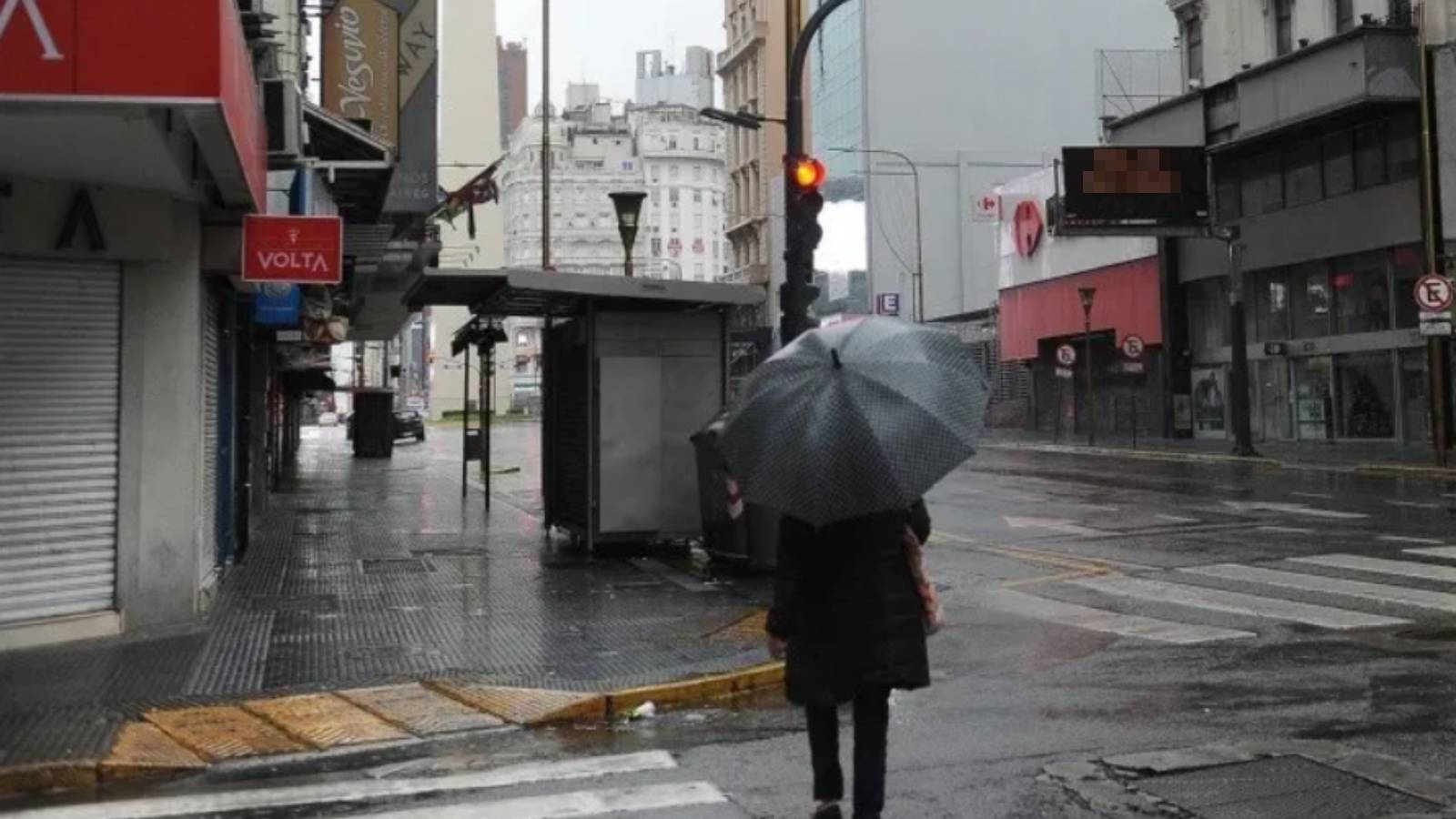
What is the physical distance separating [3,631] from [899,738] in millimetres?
6538

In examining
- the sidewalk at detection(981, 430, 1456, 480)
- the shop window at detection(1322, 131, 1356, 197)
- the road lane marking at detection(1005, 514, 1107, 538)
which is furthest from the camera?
the shop window at detection(1322, 131, 1356, 197)

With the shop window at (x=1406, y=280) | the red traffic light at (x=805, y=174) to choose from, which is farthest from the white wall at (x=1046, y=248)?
the red traffic light at (x=805, y=174)

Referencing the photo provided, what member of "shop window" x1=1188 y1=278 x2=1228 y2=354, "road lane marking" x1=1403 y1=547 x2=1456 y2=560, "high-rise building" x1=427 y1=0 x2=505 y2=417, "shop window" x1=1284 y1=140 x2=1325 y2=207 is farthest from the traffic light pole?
"high-rise building" x1=427 y1=0 x2=505 y2=417

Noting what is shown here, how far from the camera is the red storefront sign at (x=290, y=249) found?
33.9ft

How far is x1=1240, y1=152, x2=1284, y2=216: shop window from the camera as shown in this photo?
120ft

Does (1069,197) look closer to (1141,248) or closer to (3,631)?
(1141,248)

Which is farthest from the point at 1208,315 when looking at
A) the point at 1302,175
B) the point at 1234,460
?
the point at 1234,460

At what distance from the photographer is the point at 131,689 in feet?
27.8

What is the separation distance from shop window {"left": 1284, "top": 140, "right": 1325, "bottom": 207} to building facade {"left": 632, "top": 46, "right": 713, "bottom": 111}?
332ft

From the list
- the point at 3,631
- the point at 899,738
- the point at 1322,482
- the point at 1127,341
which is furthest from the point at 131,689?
the point at 1127,341

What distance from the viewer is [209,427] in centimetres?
1278

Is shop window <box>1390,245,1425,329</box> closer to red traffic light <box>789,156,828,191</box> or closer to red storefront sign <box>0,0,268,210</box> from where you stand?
red traffic light <box>789,156,828,191</box>

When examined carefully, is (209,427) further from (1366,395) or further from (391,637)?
(1366,395)

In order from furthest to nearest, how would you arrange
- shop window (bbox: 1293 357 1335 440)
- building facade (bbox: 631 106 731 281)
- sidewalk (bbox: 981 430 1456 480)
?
1. building facade (bbox: 631 106 731 281)
2. shop window (bbox: 1293 357 1335 440)
3. sidewalk (bbox: 981 430 1456 480)
